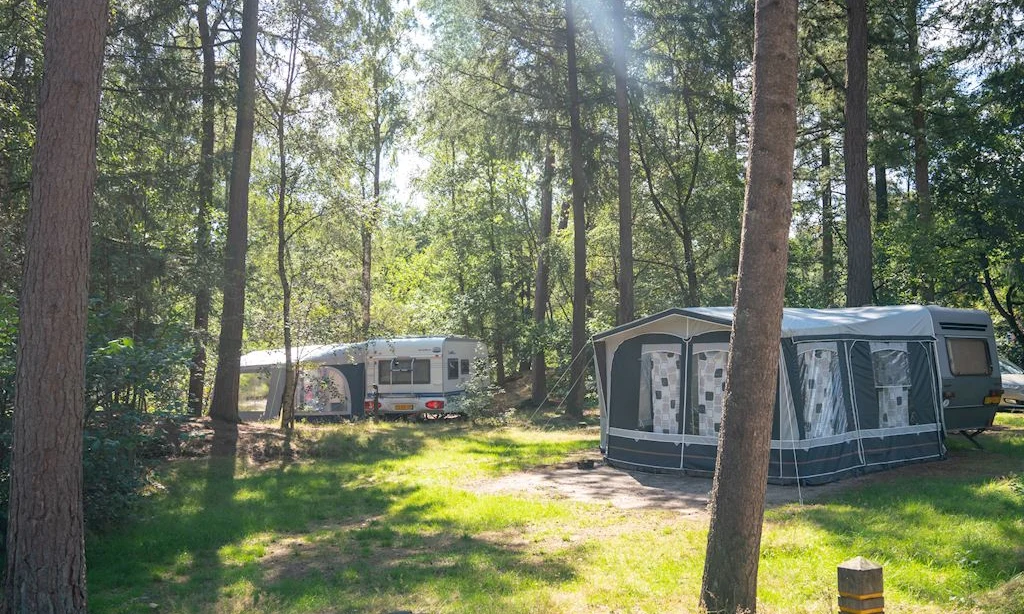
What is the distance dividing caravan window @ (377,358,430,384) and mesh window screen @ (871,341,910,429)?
1178 centimetres

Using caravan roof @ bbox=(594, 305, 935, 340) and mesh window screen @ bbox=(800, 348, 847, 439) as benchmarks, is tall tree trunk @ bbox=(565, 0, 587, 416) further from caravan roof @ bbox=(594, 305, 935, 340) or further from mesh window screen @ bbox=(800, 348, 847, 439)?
mesh window screen @ bbox=(800, 348, 847, 439)

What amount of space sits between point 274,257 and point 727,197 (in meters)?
12.3

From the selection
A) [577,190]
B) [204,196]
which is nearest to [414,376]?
[577,190]

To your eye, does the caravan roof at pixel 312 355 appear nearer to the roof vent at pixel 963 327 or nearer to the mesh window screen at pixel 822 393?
the mesh window screen at pixel 822 393

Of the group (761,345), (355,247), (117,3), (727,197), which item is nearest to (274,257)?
(355,247)

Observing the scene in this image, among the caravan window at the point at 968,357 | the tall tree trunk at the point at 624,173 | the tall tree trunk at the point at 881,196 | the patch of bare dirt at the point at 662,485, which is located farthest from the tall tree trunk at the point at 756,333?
the tall tree trunk at the point at 881,196

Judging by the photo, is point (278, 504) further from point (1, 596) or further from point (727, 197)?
point (727, 197)

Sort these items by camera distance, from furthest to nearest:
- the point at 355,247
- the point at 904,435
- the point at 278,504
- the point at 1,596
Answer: the point at 355,247 < the point at 904,435 < the point at 278,504 < the point at 1,596

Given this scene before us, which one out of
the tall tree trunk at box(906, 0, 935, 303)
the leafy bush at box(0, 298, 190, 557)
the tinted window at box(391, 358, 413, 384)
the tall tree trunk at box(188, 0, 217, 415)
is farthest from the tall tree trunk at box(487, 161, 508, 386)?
the leafy bush at box(0, 298, 190, 557)

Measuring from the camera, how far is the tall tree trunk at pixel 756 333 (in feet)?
15.0

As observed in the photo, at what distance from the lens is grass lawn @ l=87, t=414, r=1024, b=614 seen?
5.65 metres

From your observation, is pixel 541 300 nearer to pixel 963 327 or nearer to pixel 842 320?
pixel 963 327

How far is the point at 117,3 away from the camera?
12.3 meters

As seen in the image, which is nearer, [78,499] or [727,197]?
[78,499]
